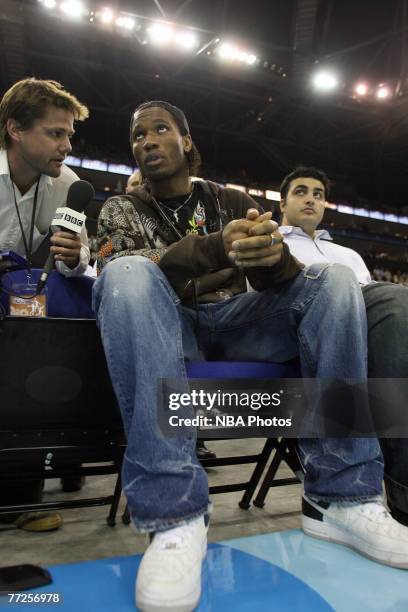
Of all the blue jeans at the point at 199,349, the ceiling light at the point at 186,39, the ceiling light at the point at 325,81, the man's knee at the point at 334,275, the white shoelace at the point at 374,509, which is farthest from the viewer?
the ceiling light at the point at 325,81

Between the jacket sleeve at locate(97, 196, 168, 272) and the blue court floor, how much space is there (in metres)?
0.70

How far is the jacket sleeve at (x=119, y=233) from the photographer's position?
3.90 ft

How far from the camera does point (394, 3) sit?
762 cm

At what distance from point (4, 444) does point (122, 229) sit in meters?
0.60

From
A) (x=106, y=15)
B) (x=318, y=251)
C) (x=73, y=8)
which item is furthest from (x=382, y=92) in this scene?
(x=318, y=251)

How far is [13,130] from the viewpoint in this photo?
5.90ft

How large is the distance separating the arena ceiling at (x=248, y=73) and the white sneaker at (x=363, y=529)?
810 cm

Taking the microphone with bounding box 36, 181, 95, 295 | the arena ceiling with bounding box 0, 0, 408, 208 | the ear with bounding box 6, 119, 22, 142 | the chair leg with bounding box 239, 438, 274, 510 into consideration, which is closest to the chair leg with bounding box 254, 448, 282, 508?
the chair leg with bounding box 239, 438, 274, 510

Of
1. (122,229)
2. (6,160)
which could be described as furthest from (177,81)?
(122,229)

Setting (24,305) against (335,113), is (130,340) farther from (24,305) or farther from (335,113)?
(335,113)

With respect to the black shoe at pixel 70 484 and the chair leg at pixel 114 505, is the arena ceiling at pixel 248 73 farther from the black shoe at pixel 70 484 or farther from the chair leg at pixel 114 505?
the chair leg at pixel 114 505

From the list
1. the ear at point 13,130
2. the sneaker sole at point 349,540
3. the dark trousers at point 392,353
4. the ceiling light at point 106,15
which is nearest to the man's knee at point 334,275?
the dark trousers at point 392,353

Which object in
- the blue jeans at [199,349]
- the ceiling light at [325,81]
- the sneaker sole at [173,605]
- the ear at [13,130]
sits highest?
the ceiling light at [325,81]

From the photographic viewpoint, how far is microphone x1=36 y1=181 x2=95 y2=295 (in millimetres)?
1093
